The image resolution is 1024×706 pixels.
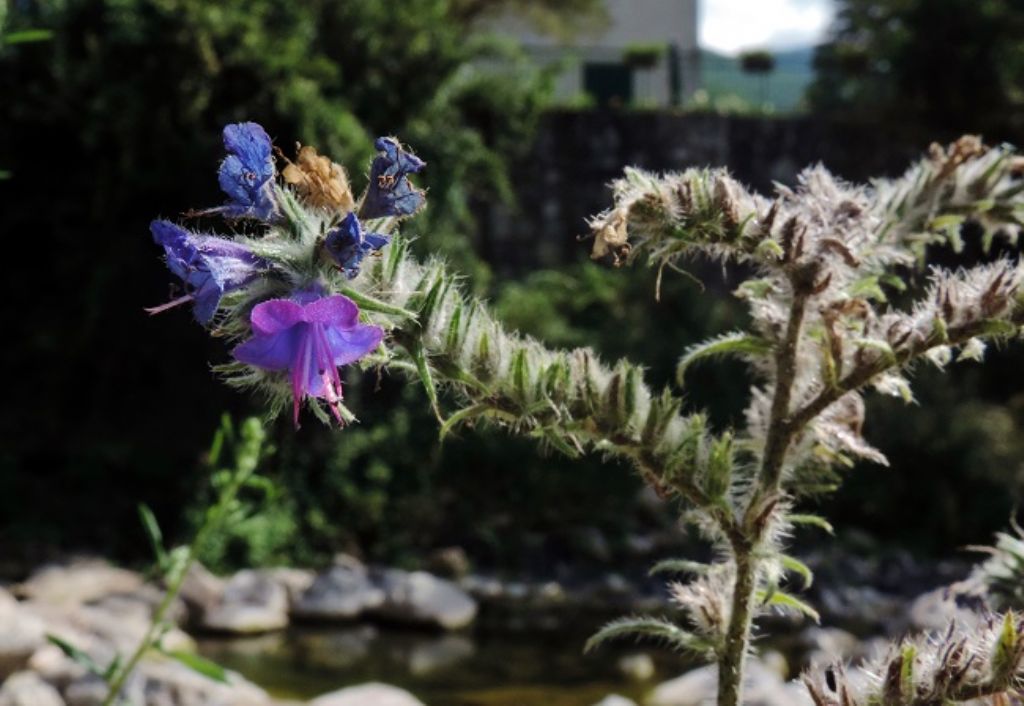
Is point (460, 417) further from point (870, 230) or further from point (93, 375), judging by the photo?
point (93, 375)

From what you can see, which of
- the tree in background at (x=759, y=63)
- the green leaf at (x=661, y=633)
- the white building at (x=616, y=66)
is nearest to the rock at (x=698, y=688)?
the green leaf at (x=661, y=633)

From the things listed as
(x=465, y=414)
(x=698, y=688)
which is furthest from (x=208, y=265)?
(x=698, y=688)

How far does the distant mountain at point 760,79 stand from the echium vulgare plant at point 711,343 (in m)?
15.1

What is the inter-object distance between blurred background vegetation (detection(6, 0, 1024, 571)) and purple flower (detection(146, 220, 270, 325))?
22.8 ft

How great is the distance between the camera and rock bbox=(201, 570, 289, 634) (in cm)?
734

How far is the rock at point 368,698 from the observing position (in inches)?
207

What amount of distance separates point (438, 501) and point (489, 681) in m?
2.53

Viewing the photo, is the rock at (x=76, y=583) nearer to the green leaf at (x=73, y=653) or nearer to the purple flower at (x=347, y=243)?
the green leaf at (x=73, y=653)

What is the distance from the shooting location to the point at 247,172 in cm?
108

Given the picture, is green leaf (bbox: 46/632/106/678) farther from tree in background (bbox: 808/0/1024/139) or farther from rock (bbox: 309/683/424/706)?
tree in background (bbox: 808/0/1024/139)

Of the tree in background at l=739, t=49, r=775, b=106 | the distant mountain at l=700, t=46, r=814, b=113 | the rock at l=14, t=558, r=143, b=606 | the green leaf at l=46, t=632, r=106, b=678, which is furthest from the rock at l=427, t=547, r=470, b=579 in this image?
the tree in background at l=739, t=49, r=775, b=106

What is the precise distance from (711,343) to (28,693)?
421cm

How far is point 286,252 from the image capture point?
1086 millimetres

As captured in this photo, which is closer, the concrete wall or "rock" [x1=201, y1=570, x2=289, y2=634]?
"rock" [x1=201, y1=570, x2=289, y2=634]
